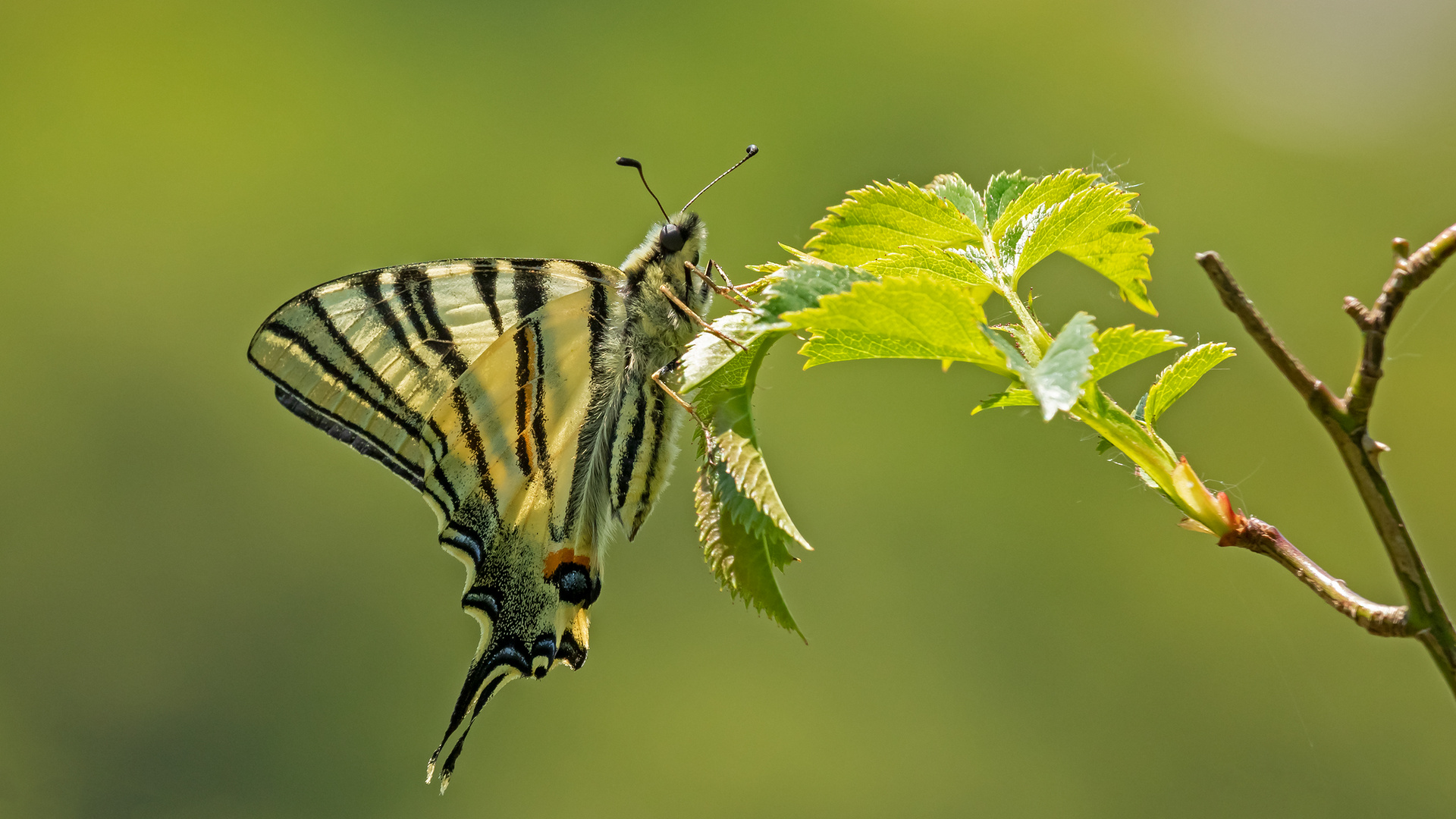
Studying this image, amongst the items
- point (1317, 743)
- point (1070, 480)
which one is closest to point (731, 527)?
point (1070, 480)

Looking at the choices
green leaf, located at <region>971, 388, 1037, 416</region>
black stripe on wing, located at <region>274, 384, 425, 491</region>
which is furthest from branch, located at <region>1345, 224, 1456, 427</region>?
black stripe on wing, located at <region>274, 384, 425, 491</region>

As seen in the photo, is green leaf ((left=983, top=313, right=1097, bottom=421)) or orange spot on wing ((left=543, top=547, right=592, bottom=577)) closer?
green leaf ((left=983, top=313, right=1097, bottom=421))

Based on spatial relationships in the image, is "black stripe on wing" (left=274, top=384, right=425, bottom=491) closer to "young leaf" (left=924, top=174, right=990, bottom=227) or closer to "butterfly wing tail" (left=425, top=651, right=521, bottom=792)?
"butterfly wing tail" (left=425, top=651, right=521, bottom=792)

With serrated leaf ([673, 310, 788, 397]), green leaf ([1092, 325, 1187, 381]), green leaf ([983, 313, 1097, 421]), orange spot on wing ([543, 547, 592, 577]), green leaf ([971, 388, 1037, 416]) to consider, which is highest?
green leaf ([983, 313, 1097, 421])

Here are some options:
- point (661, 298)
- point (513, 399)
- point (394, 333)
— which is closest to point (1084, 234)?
point (661, 298)

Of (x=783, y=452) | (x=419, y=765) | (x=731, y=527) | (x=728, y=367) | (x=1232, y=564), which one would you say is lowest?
(x=419, y=765)

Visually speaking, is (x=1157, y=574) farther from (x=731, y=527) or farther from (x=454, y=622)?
(x=731, y=527)

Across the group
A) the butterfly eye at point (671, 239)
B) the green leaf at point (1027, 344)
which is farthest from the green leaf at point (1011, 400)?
the butterfly eye at point (671, 239)

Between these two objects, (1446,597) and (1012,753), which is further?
(1012,753)
